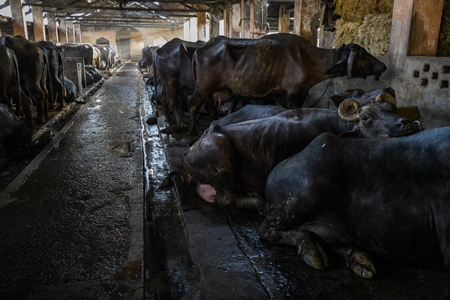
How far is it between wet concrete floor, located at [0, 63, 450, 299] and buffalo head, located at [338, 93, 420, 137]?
3.40ft

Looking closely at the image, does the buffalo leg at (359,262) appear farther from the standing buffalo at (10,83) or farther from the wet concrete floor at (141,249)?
the standing buffalo at (10,83)

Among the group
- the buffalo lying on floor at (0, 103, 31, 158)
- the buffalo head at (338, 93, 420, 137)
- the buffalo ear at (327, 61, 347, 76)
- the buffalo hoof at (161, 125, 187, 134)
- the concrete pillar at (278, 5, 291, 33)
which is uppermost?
the concrete pillar at (278, 5, 291, 33)

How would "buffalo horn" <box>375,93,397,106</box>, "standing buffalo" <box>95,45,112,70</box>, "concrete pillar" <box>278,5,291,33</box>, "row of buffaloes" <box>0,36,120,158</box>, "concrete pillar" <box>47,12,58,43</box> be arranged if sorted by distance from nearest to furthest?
"buffalo horn" <box>375,93,397,106</box> < "row of buffaloes" <box>0,36,120,158</box> < "concrete pillar" <box>278,5,291,33</box> < "concrete pillar" <box>47,12,58,43</box> < "standing buffalo" <box>95,45,112,70</box>

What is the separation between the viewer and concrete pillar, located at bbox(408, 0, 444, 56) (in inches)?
209

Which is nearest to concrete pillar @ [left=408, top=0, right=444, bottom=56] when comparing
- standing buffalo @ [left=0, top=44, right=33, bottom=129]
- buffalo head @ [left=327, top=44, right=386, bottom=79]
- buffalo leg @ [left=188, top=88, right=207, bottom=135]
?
buffalo head @ [left=327, top=44, right=386, bottom=79]

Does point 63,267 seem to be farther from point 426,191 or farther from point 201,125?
point 201,125

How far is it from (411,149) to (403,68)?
355 cm

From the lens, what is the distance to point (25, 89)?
325 inches

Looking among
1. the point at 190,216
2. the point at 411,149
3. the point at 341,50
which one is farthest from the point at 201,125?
the point at 411,149

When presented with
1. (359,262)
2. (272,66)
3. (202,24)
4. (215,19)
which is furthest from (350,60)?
(202,24)

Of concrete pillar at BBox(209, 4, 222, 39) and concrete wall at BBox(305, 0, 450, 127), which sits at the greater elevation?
concrete pillar at BBox(209, 4, 222, 39)

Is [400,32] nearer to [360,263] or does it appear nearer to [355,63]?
[355,63]

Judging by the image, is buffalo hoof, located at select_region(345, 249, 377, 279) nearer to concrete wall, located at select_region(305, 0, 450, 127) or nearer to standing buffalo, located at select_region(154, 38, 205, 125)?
concrete wall, located at select_region(305, 0, 450, 127)

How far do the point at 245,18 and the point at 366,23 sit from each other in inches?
278
